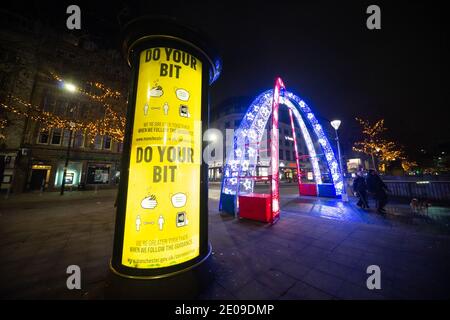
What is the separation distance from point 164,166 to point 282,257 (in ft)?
10.1

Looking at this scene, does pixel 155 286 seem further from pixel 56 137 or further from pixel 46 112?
pixel 56 137

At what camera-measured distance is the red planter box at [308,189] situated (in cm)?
1273

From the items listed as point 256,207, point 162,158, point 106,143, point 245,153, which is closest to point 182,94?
point 162,158

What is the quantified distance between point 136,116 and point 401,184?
1417cm

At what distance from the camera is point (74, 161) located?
1888 cm

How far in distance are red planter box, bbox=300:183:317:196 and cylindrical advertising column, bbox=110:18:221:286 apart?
1204cm

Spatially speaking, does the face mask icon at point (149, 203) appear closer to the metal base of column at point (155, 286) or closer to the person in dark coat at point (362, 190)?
the metal base of column at point (155, 286)

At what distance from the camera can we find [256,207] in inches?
251

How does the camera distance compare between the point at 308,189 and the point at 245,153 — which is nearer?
the point at 245,153

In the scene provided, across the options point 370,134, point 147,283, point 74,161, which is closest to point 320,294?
Result: point 147,283

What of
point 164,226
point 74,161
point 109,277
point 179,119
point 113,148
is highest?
point 113,148

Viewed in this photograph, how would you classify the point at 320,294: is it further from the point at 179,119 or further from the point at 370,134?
the point at 370,134

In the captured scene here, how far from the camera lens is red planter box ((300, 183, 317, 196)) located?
1273cm

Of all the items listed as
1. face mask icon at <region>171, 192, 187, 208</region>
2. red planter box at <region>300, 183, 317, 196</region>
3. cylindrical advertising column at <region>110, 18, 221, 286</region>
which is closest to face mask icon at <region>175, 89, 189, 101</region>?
cylindrical advertising column at <region>110, 18, 221, 286</region>
